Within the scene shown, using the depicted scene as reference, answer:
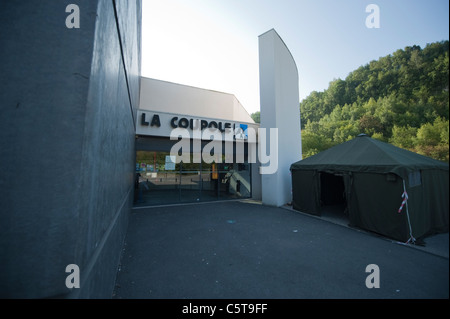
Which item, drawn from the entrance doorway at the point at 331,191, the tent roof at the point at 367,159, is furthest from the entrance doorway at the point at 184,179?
the tent roof at the point at 367,159

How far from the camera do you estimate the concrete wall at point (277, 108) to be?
9727mm

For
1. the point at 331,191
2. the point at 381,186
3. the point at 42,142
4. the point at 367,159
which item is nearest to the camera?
the point at 42,142

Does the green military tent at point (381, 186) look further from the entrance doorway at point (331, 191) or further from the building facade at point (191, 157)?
the building facade at point (191, 157)

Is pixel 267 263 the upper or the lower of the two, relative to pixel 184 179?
lower

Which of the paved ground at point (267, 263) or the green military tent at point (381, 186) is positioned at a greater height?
the green military tent at point (381, 186)

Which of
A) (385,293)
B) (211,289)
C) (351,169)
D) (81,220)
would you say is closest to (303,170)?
(351,169)

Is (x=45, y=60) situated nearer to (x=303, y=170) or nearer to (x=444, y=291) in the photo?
(x=444, y=291)

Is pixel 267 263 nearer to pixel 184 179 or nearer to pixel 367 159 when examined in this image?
→ pixel 367 159

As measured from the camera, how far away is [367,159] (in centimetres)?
600

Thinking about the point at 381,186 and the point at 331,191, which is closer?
the point at 381,186

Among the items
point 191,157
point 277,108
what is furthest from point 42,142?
point 277,108

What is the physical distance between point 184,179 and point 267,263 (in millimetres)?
7872

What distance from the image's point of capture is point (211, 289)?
2.94 meters

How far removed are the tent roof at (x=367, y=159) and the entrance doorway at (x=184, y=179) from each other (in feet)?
15.8
